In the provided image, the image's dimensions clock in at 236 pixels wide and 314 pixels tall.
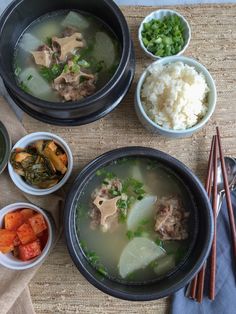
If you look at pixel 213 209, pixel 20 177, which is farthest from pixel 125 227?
pixel 20 177

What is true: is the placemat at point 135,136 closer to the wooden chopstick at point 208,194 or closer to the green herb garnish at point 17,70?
the wooden chopstick at point 208,194

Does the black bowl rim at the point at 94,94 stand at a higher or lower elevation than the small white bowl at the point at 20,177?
higher

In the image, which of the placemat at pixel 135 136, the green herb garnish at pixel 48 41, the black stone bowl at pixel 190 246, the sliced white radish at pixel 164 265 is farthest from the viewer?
the green herb garnish at pixel 48 41

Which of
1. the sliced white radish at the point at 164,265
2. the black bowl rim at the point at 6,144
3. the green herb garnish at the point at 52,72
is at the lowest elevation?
the sliced white radish at the point at 164,265

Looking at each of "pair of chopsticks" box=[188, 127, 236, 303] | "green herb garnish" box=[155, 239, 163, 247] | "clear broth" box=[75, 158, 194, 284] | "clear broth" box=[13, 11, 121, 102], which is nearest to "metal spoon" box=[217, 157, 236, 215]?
"pair of chopsticks" box=[188, 127, 236, 303]

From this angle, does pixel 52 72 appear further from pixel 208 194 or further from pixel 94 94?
pixel 208 194

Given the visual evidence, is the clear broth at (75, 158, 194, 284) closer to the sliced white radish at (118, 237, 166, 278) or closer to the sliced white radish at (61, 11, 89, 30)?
the sliced white radish at (118, 237, 166, 278)

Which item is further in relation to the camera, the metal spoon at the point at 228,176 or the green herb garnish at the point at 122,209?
the metal spoon at the point at 228,176

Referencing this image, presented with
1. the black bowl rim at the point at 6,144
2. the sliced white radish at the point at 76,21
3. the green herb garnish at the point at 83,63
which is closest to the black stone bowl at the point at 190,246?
the black bowl rim at the point at 6,144
